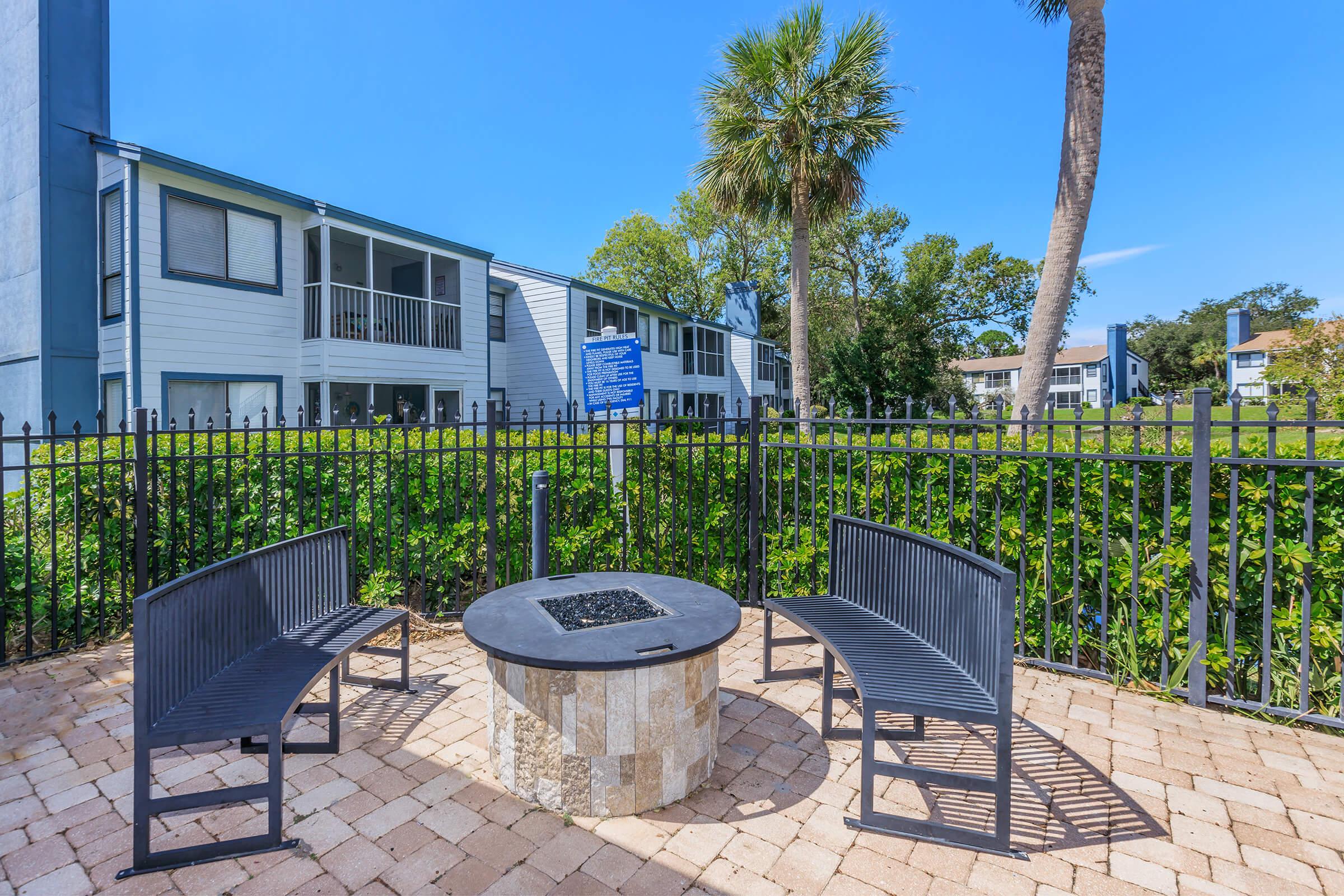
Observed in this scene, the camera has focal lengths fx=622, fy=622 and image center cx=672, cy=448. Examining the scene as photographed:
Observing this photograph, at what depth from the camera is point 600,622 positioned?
9.69 ft

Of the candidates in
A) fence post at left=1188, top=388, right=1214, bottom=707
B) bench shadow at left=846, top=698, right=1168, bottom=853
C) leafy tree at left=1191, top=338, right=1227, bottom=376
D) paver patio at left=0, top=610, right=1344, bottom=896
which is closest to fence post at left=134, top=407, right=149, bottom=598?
paver patio at left=0, top=610, right=1344, bottom=896

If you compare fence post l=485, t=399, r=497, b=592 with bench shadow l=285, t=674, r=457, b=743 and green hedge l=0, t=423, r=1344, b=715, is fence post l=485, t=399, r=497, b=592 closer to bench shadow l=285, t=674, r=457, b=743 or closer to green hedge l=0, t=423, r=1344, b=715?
green hedge l=0, t=423, r=1344, b=715

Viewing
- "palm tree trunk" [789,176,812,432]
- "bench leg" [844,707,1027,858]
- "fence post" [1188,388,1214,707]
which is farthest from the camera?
"palm tree trunk" [789,176,812,432]

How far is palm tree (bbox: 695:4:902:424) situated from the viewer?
1158 cm

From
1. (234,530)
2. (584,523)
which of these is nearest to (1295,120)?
(584,523)

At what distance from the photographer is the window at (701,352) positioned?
24969 mm

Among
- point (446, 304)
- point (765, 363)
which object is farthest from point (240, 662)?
point (765, 363)

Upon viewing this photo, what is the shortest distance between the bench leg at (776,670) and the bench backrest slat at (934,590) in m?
0.42

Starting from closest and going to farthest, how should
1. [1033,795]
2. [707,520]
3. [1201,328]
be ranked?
1. [1033,795]
2. [707,520]
3. [1201,328]

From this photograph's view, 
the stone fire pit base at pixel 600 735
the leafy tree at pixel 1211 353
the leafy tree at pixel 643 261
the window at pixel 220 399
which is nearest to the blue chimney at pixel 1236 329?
the leafy tree at pixel 1211 353

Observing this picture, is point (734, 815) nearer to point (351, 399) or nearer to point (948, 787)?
point (948, 787)

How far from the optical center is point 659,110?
2345 cm

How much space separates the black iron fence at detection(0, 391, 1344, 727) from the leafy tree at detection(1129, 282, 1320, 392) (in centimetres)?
6773

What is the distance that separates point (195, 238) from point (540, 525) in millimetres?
9945
